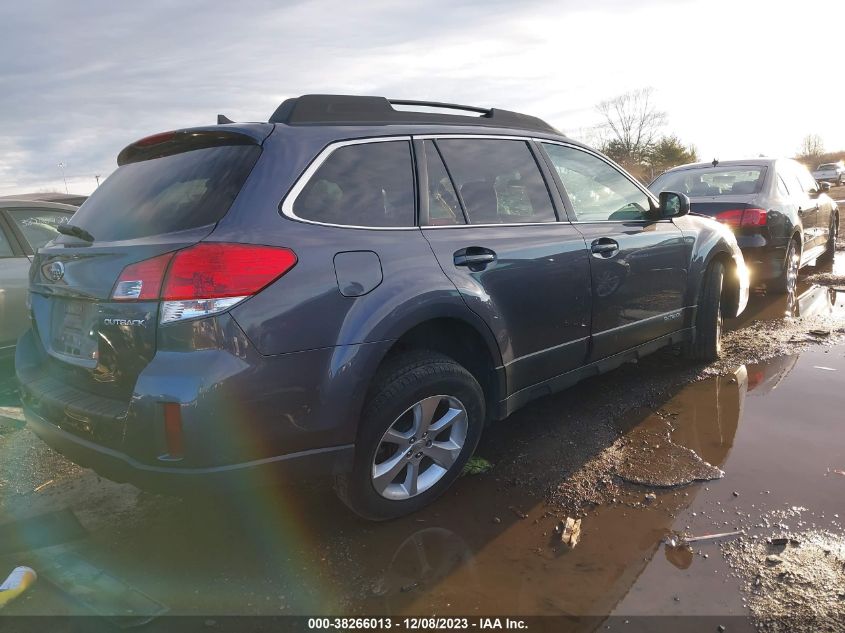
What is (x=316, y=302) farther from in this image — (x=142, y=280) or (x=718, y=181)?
(x=718, y=181)

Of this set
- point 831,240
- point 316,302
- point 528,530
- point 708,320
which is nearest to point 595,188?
point 708,320

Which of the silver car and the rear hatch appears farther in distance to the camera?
the silver car

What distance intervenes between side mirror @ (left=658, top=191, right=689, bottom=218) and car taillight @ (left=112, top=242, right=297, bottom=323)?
9.58 feet

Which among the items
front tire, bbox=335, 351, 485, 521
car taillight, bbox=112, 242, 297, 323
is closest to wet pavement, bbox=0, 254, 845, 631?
front tire, bbox=335, 351, 485, 521

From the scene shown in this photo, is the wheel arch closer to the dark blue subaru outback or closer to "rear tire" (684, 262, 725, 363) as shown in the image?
the dark blue subaru outback

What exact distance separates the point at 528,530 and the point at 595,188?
86.5 inches

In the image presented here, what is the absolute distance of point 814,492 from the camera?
285cm

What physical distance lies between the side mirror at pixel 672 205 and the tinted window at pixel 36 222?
448cm

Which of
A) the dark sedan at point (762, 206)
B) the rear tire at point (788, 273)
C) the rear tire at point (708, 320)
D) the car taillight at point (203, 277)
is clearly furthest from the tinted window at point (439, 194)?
the rear tire at point (788, 273)

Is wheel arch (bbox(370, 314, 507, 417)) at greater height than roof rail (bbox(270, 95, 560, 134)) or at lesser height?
lesser

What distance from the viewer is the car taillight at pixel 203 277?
2.10 meters

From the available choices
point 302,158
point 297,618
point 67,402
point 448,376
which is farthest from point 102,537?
point 302,158

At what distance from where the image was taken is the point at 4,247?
4715 millimetres

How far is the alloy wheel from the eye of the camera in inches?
104
